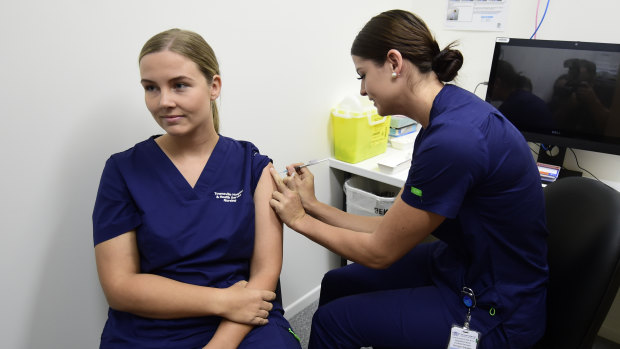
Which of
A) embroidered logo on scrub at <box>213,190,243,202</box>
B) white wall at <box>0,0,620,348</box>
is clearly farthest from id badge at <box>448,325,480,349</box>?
white wall at <box>0,0,620,348</box>

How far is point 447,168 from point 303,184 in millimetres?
539

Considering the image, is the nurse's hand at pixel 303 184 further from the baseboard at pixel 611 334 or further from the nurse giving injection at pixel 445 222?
the baseboard at pixel 611 334

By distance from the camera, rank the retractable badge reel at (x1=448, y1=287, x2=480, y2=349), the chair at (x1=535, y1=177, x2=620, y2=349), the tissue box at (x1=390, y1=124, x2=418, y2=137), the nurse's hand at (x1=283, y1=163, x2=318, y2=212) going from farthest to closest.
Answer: the tissue box at (x1=390, y1=124, x2=418, y2=137)
the nurse's hand at (x1=283, y1=163, x2=318, y2=212)
the retractable badge reel at (x1=448, y1=287, x2=480, y2=349)
the chair at (x1=535, y1=177, x2=620, y2=349)

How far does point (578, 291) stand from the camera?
981 millimetres

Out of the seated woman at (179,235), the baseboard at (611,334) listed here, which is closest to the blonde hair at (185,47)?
Result: the seated woman at (179,235)

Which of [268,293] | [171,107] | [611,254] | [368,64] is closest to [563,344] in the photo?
[611,254]

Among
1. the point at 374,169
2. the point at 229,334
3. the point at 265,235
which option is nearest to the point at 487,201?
the point at 265,235

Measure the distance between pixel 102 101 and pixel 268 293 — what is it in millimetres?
769

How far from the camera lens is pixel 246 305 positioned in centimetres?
105

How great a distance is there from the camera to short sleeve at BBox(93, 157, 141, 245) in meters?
1.01

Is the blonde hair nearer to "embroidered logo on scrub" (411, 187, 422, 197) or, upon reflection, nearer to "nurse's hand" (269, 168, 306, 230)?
"nurse's hand" (269, 168, 306, 230)

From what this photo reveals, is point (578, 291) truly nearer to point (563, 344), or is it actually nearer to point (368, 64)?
point (563, 344)

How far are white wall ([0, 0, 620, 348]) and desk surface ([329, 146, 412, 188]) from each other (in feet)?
1.20

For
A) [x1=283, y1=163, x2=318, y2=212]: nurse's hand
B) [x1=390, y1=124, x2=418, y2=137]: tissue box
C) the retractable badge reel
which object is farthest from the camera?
[x1=390, y1=124, x2=418, y2=137]: tissue box
